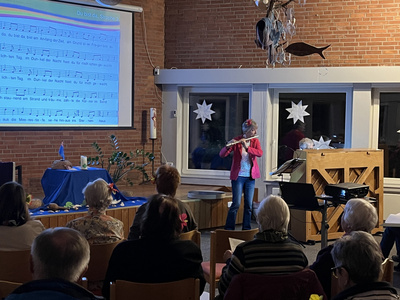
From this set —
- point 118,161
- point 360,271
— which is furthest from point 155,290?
point 118,161

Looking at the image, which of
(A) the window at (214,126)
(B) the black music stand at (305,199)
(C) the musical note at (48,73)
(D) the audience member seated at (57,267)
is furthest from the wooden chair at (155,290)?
(A) the window at (214,126)

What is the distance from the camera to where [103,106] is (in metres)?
9.45

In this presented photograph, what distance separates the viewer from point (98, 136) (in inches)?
371

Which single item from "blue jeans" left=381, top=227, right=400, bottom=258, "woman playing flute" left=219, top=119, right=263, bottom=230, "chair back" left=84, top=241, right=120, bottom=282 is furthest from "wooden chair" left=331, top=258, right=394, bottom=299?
"woman playing flute" left=219, top=119, right=263, bottom=230

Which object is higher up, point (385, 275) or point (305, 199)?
point (305, 199)

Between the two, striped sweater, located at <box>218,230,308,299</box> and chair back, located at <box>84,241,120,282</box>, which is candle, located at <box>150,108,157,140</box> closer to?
chair back, located at <box>84,241,120,282</box>

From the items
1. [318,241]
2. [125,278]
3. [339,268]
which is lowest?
[318,241]

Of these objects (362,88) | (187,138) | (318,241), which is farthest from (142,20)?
(318,241)

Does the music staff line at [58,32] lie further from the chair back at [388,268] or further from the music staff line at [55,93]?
the chair back at [388,268]

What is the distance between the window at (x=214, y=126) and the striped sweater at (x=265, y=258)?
6.91 metres

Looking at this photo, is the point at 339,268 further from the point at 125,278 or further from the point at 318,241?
the point at 318,241

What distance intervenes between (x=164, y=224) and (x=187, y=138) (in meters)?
7.11

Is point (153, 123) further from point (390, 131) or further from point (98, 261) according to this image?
point (98, 261)

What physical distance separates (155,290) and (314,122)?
7182mm
